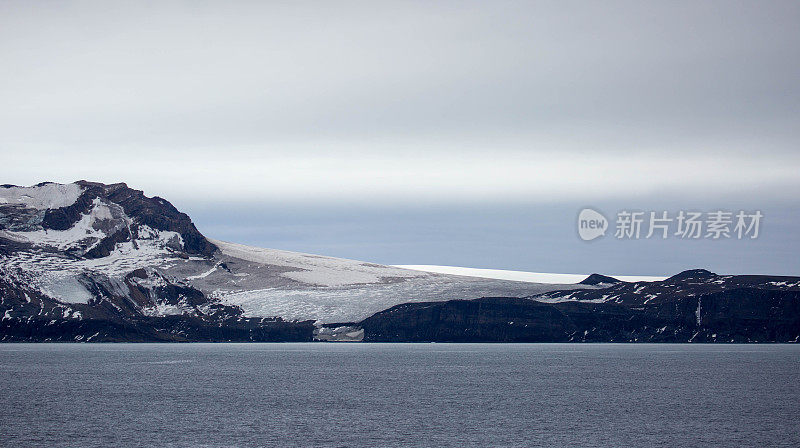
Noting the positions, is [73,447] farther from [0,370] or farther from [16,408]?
[0,370]

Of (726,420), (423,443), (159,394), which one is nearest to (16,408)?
(159,394)

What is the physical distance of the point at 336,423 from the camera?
256ft

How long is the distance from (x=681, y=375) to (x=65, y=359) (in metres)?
108

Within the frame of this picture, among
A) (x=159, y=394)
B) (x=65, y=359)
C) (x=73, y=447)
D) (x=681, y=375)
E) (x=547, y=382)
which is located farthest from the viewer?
(x=65, y=359)

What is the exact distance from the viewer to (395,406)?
90812mm

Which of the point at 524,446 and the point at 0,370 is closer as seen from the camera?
the point at 524,446

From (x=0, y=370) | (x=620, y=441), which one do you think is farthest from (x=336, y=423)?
(x=0, y=370)

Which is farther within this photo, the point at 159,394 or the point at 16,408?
the point at 159,394

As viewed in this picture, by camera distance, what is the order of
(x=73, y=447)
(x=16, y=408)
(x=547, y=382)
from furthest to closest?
(x=547, y=382)
(x=16, y=408)
(x=73, y=447)

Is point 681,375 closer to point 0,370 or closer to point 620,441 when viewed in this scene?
point 620,441

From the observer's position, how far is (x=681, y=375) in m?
136

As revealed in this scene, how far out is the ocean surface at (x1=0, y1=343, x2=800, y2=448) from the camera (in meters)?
70.7

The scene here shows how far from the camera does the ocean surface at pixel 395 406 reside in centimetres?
7069

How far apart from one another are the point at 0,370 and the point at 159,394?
167ft
